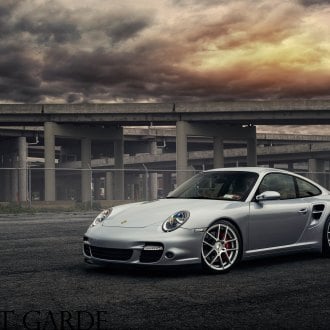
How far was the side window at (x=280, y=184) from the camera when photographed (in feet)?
28.5

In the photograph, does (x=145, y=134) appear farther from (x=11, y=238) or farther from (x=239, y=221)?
(x=239, y=221)

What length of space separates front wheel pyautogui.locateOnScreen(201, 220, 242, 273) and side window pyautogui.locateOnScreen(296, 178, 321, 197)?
5.66 feet

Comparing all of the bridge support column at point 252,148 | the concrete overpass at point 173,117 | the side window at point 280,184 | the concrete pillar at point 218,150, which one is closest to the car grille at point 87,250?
the side window at point 280,184

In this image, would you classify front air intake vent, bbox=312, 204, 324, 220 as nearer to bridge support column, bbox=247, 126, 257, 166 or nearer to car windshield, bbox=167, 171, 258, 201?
car windshield, bbox=167, 171, 258, 201

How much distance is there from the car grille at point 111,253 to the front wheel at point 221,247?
905 millimetres

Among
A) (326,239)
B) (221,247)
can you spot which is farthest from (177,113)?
(221,247)

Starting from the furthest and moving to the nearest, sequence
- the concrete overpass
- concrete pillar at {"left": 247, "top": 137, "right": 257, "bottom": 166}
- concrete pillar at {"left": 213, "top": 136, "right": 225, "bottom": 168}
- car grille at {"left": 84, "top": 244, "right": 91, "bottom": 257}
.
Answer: concrete pillar at {"left": 247, "top": 137, "right": 257, "bottom": 166}
concrete pillar at {"left": 213, "top": 136, "right": 225, "bottom": 168}
the concrete overpass
car grille at {"left": 84, "top": 244, "right": 91, "bottom": 257}

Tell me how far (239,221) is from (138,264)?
1.44 metres

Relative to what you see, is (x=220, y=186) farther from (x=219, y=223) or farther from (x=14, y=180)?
(x=14, y=180)

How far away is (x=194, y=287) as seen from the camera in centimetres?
683

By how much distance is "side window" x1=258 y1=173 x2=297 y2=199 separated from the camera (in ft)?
28.5

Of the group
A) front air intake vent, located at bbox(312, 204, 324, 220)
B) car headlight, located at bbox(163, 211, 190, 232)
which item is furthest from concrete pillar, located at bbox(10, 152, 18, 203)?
car headlight, located at bbox(163, 211, 190, 232)

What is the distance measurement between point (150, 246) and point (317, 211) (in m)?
2.97

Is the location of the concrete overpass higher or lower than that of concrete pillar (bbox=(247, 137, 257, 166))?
higher
